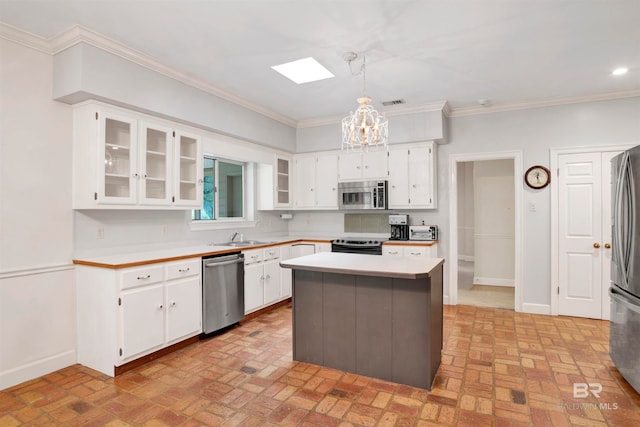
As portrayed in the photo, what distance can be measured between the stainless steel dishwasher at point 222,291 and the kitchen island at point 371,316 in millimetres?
1041

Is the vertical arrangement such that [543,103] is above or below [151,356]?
above

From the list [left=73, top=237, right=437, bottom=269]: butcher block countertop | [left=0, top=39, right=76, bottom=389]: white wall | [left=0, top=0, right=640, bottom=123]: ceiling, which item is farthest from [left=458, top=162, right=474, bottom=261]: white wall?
[left=0, top=39, right=76, bottom=389]: white wall

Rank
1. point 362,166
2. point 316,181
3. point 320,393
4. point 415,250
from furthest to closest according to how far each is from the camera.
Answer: point 316,181
point 362,166
point 415,250
point 320,393

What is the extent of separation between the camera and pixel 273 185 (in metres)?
5.34

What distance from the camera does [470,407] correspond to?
7.67 ft

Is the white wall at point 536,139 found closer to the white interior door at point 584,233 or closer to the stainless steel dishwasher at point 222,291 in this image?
the white interior door at point 584,233

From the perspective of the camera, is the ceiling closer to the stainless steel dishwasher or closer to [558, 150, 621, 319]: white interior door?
[558, 150, 621, 319]: white interior door

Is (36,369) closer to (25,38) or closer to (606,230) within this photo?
(25,38)

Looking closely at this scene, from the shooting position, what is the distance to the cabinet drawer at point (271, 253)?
4.48 m

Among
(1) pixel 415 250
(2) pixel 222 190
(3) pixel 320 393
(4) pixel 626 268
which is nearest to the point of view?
(3) pixel 320 393

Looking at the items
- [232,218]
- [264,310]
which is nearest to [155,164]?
[232,218]

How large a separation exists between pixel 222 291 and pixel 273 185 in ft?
6.70

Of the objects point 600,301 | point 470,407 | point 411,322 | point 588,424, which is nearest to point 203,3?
point 411,322

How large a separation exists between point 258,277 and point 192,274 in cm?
106
